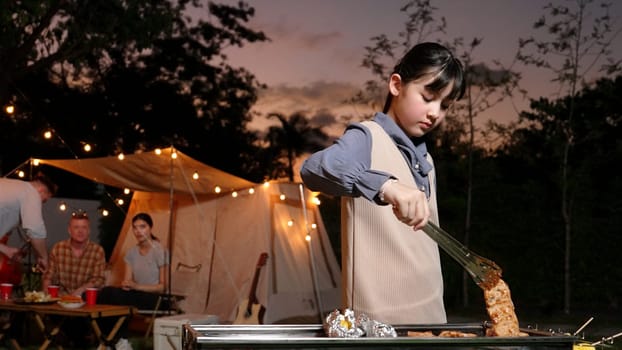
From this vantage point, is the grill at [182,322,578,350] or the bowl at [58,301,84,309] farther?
the bowl at [58,301,84,309]

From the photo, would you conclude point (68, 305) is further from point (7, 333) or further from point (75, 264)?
point (75, 264)

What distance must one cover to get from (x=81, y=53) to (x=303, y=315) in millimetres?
6200

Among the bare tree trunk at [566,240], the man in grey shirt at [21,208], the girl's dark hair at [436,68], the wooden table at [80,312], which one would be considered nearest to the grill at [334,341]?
the girl's dark hair at [436,68]

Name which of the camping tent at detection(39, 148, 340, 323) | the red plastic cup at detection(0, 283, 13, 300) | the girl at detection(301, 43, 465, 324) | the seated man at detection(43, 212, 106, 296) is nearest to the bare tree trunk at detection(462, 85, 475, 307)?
the camping tent at detection(39, 148, 340, 323)

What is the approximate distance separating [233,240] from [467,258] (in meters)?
8.09

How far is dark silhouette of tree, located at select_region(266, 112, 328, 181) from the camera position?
1983 centimetres

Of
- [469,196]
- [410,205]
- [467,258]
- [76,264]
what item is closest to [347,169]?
[410,205]

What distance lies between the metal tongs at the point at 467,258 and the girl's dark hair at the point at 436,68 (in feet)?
1.15

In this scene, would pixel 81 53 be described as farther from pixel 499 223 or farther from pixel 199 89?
pixel 499 223

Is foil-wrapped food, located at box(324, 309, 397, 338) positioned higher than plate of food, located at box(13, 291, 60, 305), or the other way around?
foil-wrapped food, located at box(324, 309, 397, 338)

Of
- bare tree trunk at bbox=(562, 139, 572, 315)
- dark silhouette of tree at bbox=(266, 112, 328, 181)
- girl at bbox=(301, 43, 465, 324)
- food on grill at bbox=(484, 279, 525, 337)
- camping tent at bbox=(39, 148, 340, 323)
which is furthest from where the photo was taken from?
dark silhouette of tree at bbox=(266, 112, 328, 181)

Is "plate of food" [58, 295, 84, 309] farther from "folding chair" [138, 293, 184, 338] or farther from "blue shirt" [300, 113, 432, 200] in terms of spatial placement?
"blue shirt" [300, 113, 432, 200]

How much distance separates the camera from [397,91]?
164cm

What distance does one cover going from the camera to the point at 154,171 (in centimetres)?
816
